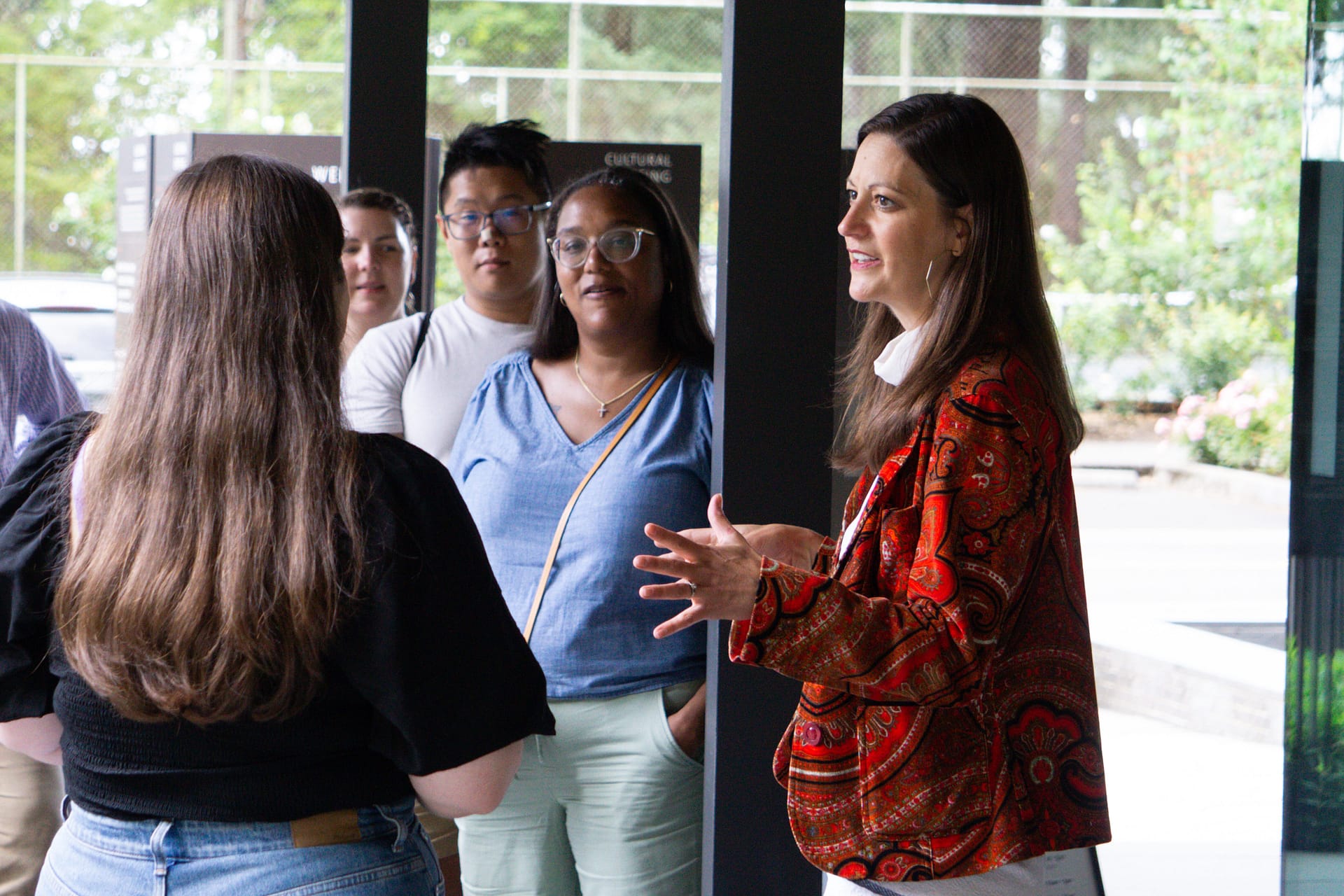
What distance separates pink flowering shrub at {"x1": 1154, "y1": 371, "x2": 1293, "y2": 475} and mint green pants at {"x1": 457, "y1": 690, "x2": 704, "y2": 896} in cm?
931

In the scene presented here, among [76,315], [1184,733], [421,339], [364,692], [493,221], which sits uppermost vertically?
[76,315]

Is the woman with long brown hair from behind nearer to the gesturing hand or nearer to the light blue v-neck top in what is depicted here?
the gesturing hand

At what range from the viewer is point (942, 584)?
4.12 feet

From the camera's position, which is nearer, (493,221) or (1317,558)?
(1317,558)

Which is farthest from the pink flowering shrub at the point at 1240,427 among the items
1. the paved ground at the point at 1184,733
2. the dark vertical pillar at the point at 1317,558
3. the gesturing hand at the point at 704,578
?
the gesturing hand at the point at 704,578

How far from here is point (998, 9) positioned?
1273cm

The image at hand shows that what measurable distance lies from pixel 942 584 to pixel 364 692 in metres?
0.58

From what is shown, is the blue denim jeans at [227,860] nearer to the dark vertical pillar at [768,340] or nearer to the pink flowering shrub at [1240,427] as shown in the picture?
the dark vertical pillar at [768,340]

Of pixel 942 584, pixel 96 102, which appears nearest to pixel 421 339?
pixel 942 584

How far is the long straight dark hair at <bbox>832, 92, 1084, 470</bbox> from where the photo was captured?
55.0 inches

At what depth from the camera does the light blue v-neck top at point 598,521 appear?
214 centimetres

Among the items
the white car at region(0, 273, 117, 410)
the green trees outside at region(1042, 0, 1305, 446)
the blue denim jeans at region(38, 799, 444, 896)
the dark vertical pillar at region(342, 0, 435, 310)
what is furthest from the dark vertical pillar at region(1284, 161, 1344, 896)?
the green trees outside at region(1042, 0, 1305, 446)

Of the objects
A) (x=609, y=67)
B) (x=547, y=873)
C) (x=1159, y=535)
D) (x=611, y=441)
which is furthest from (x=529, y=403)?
(x=609, y=67)

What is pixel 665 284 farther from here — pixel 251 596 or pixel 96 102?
Result: pixel 96 102
